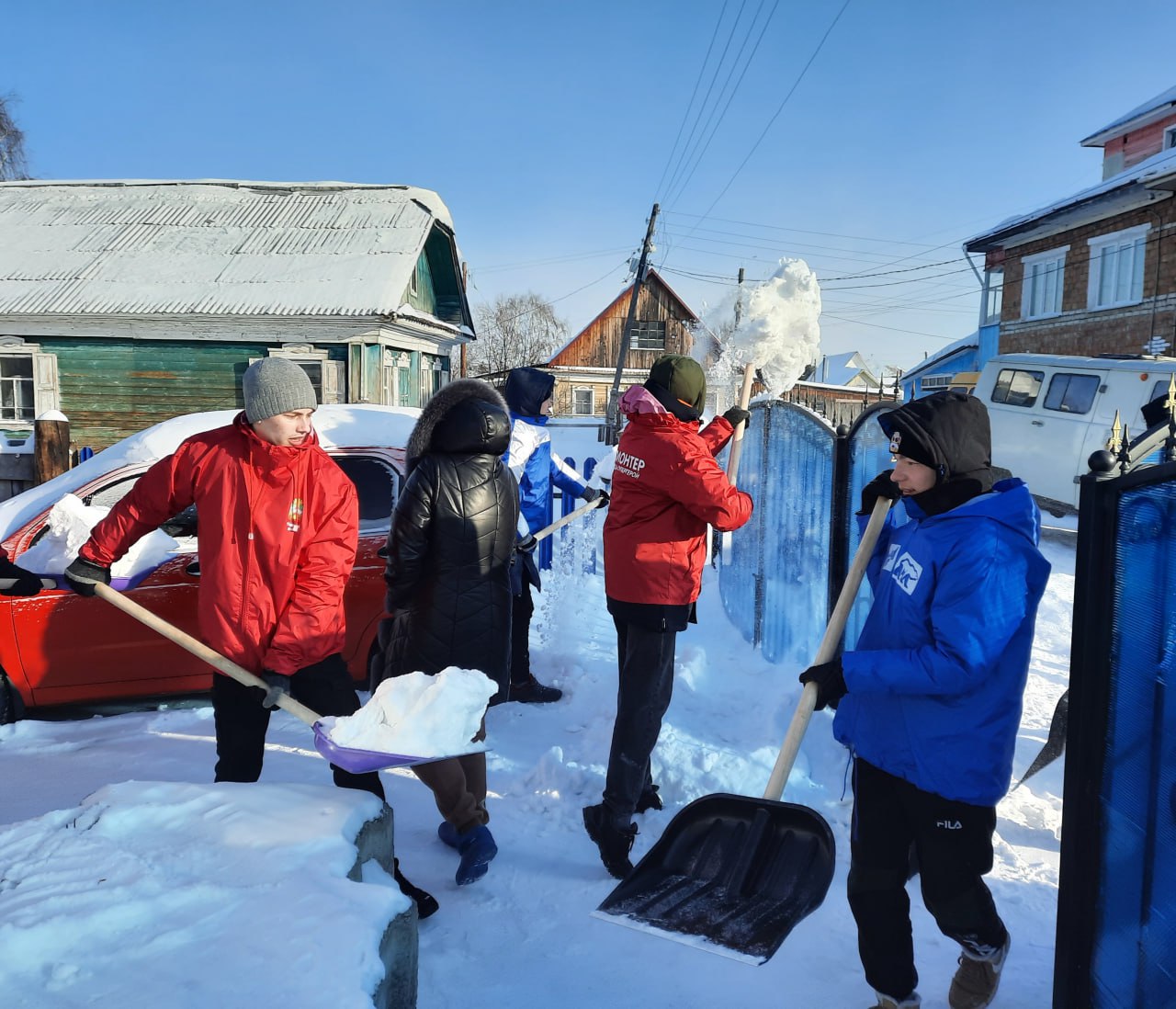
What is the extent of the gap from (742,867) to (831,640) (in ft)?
2.40

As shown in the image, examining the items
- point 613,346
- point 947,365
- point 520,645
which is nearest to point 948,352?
point 947,365

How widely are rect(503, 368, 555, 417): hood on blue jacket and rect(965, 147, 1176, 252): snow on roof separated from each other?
16861 mm

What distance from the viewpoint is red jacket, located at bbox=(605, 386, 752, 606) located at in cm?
290

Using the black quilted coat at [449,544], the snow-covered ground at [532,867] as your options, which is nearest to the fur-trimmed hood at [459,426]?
the black quilted coat at [449,544]

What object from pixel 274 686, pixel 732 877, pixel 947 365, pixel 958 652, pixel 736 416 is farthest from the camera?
pixel 947 365

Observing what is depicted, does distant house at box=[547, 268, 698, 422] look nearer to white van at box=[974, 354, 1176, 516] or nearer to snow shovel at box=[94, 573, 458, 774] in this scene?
white van at box=[974, 354, 1176, 516]

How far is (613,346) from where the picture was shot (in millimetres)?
38906

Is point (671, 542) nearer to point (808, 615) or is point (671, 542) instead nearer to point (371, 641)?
point (808, 615)

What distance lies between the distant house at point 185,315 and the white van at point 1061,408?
9319 mm

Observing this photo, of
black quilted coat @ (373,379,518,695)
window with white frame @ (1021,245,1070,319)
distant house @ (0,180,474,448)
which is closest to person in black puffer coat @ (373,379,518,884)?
black quilted coat @ (373,379,518,695)

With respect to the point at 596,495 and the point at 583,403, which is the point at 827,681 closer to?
the point at 596,495

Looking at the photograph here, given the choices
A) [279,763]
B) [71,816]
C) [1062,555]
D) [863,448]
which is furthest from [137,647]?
[1062,555]

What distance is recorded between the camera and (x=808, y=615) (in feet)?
15.0

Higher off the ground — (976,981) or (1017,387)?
(1017,387)
